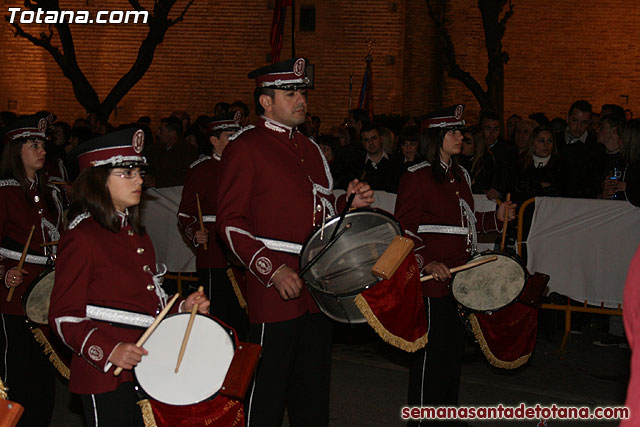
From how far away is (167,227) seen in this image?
34.7 feet

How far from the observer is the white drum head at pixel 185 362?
3.85 metres

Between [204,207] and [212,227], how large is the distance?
0.25 meters

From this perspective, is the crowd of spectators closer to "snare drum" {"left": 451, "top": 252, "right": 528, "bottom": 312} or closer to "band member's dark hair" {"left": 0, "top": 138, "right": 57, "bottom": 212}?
"band member's dark hair" {"left": 0, "top": 138, "right": 57, "bottom": 212}

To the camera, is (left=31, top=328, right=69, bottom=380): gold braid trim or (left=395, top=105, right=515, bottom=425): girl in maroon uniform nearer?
(left=31, top=328, right=69, bottom=380): gold braid trim

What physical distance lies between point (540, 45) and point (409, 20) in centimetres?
405

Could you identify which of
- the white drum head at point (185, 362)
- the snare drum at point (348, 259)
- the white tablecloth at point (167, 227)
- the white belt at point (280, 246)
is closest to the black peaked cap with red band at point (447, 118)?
the snare drum at point (348, 259)

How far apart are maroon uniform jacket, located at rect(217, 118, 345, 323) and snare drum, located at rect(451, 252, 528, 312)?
130cm

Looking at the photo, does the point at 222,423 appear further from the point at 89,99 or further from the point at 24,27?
the point at 24,27

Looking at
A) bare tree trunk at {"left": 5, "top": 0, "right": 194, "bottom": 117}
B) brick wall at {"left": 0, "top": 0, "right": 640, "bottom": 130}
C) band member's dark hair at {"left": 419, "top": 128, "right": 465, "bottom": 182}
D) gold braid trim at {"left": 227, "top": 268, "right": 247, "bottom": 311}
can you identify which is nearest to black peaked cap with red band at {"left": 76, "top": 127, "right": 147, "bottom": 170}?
band member's dark hair at {"left": 419, "top": 128, "right": 465, "bottom": 182}

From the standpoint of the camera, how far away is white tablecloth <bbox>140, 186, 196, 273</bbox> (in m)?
10.5

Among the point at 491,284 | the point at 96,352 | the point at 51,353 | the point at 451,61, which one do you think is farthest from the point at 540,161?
the point at 451,61

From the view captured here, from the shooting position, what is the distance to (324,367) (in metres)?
4.85

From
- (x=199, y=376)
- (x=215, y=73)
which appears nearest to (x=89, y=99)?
(x=215, y=73)

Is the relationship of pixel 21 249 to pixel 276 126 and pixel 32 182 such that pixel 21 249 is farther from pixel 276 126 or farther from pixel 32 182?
pixel 276 126
